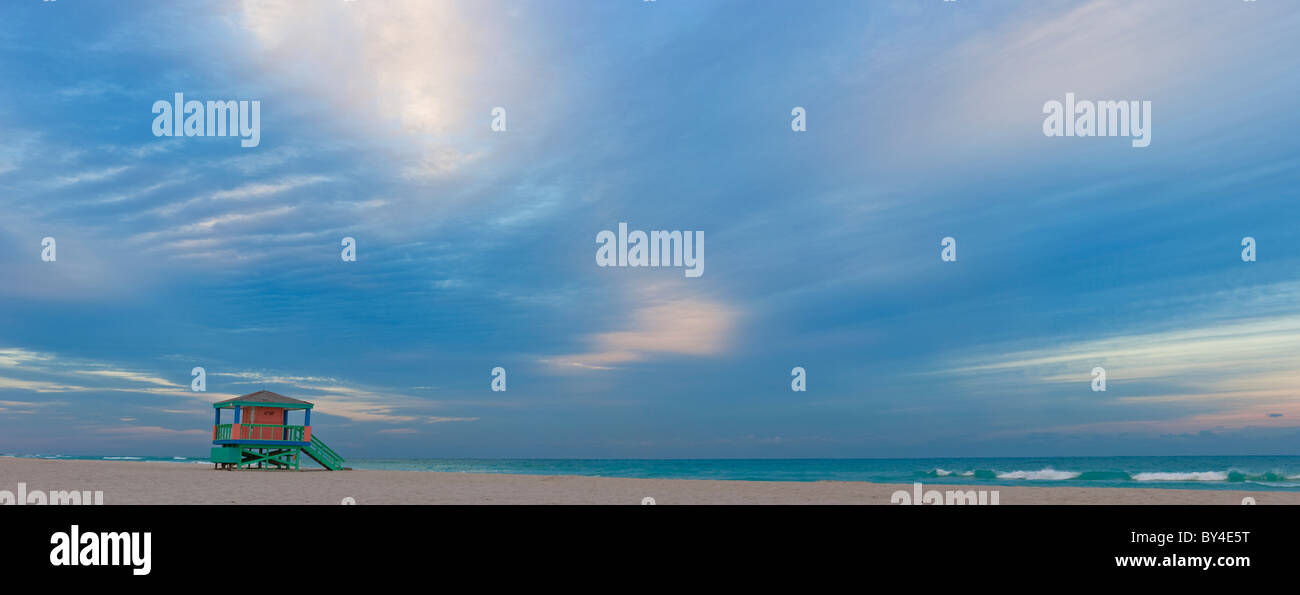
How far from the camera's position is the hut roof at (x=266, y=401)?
37.8 meters

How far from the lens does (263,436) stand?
38.3 metres

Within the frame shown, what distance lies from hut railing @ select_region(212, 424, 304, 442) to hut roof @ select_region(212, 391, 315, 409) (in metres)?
1.09

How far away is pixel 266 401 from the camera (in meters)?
38.0

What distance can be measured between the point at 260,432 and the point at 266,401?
1.68m

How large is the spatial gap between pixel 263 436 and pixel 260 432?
0.25 meters

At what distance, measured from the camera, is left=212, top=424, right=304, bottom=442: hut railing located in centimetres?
3803

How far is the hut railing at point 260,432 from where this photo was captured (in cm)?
3803

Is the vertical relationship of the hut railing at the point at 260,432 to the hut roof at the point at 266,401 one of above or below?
below

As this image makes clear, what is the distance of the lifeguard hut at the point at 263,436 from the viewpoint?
37906 millimetres

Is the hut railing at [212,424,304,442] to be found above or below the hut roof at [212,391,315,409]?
below
